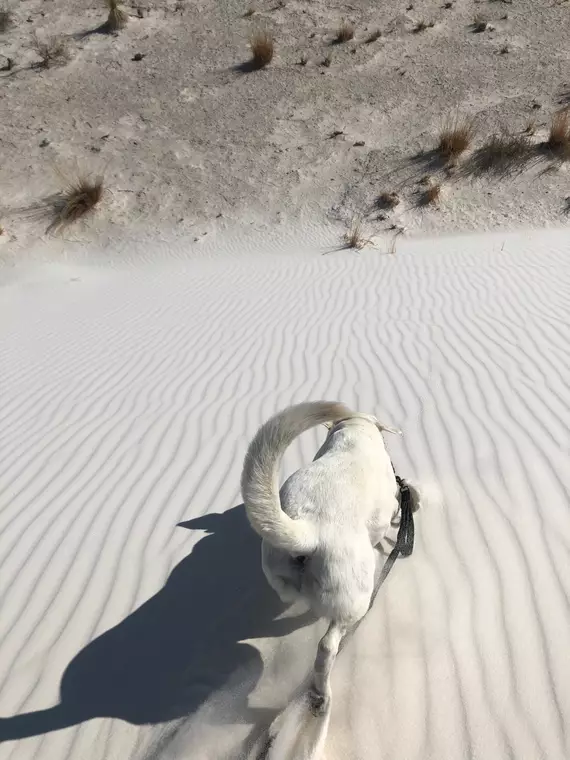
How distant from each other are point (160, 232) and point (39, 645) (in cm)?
951

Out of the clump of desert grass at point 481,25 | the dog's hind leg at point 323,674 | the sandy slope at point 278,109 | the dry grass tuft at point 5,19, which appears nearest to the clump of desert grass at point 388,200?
the sandy slope at point 278,109

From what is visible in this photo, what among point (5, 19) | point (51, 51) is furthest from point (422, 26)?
point (5, 19)

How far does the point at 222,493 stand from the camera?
3.45 meters

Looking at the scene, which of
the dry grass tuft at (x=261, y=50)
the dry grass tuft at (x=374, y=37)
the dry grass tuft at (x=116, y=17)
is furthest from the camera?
the dry grass tuft at (x=116, y=17)

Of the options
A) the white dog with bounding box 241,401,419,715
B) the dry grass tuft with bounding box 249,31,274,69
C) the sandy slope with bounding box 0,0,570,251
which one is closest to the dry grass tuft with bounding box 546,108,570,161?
the sandy slope with bounding box 0,0,570,251

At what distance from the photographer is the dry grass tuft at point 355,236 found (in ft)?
32.0

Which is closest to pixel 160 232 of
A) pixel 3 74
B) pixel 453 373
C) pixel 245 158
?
pixel 245 158

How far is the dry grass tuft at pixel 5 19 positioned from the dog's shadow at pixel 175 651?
55.8 feet

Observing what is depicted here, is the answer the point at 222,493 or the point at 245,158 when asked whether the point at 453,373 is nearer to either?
the point at 222,493

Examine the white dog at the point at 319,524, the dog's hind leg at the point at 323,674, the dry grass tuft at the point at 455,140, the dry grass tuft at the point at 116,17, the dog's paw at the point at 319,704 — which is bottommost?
the dog's paw at the point at 319,704

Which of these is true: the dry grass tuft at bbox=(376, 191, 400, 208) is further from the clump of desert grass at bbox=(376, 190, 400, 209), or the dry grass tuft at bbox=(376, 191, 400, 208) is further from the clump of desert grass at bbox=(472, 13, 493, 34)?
the clump of desert grass at bbox=(472, 13, 493, 34)

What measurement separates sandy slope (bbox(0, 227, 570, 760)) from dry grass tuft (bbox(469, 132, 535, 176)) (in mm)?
5226

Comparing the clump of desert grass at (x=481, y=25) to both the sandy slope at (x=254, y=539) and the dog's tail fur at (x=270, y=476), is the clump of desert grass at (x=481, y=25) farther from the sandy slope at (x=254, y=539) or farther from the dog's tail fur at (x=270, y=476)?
the dog's tail fur at (x=270, y=476)

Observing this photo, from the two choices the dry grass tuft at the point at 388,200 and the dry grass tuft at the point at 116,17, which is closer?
the dry grass tuft at the point at 388,200
